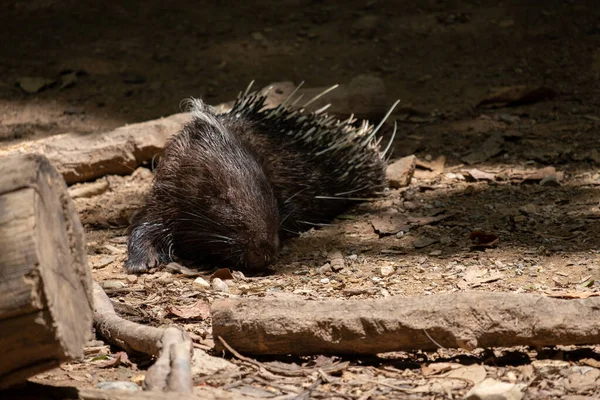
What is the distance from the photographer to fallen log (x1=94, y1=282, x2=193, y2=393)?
2.42 metres

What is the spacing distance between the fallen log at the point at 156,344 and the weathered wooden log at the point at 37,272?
28 cm

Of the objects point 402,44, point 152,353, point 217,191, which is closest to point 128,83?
point 402,44

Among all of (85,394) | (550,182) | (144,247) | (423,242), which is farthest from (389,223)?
(85,394)

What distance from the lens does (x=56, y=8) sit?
8.39 metres

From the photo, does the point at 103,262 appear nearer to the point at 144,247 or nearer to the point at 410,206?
the point at 144,247

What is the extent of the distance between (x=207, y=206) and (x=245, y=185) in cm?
25

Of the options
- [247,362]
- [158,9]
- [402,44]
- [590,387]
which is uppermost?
[158,9]

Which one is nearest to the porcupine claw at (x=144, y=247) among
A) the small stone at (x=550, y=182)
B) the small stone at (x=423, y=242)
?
the small stone at (x=423, y=242)

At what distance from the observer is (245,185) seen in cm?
435

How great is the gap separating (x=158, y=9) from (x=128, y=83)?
4.95 feet

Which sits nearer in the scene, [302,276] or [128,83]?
[302,276]

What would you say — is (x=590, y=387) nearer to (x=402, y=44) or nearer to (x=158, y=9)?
(x=402, y=44)

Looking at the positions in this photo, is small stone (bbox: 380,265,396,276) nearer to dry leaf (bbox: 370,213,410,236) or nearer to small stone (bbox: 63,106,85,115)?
dry leaf (bbox: 370,213,410,236)

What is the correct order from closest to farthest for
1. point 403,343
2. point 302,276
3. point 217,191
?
point 403,343
point 302,276
point 217,191
